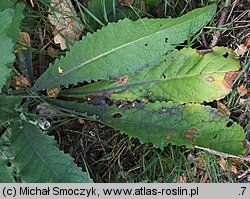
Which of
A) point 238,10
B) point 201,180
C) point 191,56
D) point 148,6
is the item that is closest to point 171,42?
point 191,56

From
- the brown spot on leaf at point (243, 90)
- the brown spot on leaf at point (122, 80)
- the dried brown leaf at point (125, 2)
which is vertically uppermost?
the dried brown leaf at point (125, 2)

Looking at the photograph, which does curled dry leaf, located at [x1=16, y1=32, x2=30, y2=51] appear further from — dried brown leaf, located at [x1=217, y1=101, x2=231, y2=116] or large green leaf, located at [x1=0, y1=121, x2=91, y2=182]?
dried brown leaf, located at [x1=217, y1=101, x2=231, y2=116]

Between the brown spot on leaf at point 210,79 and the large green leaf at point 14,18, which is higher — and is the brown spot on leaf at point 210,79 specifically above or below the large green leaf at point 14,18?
below

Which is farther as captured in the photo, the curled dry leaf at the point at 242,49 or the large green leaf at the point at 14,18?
the curled dry leaf at the point at 242,49

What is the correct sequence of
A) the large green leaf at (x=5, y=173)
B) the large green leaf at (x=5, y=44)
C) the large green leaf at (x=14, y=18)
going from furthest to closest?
→ 1. the large green leaf at (x=14, y=18)
2. the large green leaf at (x=5, y=173)
3. the large green leaf at (x=5, y=44)

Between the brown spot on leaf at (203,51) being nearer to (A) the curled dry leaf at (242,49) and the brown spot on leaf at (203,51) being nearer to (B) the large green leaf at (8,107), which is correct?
(A) the curled dry leaf at (242,49)

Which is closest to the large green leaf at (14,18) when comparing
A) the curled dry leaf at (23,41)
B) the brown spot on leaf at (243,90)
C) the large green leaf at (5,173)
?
the curled dry leaf at (23,41)

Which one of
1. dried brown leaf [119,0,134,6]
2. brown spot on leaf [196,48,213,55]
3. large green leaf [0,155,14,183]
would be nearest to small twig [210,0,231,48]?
brown spot on leaf [196,48,213,55]

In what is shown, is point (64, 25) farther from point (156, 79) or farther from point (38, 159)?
point (38, 159)
